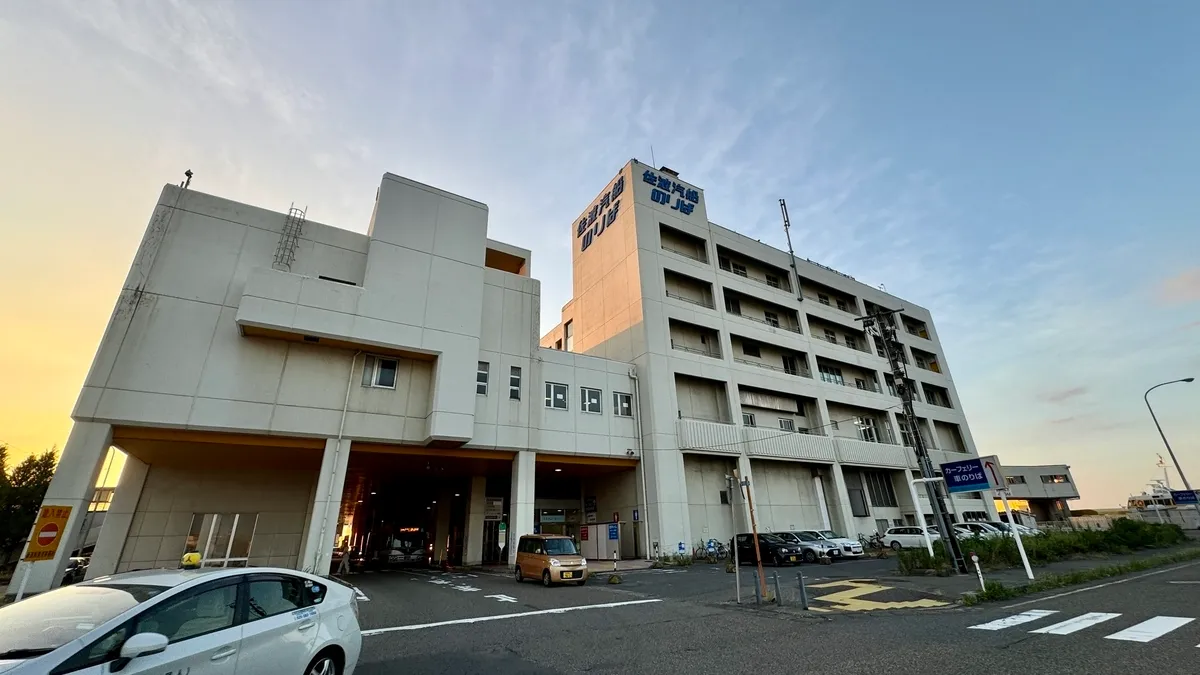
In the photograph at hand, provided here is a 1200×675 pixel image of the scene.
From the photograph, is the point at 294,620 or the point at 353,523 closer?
the point at 294,620

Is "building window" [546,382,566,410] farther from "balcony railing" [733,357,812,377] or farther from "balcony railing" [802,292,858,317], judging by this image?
"balcony railing" [802,292,858,317]

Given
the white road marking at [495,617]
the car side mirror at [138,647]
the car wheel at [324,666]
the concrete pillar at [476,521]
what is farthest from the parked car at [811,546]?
the car side mirror at [138,647]

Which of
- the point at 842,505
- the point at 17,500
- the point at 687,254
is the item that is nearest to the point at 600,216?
the point at 687,254

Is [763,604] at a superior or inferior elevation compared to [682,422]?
inferior

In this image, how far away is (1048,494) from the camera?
60.7 metres

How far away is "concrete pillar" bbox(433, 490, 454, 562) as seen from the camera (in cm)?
3180

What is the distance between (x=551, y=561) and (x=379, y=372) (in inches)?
436

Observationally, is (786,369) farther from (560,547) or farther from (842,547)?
(560,547)

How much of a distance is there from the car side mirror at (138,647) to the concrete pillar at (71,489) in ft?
53.3

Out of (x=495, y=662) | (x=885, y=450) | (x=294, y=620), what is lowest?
(x=495, y=662)

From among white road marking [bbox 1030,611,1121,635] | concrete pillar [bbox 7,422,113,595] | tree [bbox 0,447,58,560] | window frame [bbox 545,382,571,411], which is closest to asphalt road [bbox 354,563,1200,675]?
white road marking [bbox 1030,611,1121,635]

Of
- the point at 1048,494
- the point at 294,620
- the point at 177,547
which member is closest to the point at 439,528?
the point at 177,547

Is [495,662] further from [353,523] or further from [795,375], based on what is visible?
[353,523]

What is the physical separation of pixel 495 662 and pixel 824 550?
21.1 meters
